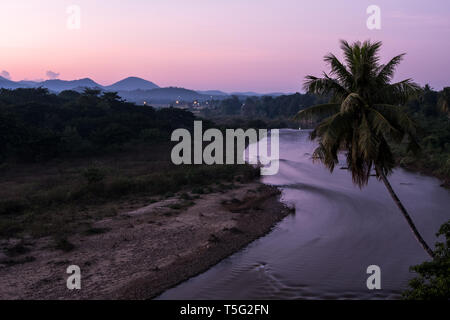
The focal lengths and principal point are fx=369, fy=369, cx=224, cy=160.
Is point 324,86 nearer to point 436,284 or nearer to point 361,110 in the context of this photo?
point 361,110

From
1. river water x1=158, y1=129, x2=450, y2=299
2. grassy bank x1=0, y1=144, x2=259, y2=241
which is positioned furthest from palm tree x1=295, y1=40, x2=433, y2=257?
grassy bank x1=0, y1=144, x2=259, y2=241

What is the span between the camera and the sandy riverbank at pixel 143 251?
12562 millimetres

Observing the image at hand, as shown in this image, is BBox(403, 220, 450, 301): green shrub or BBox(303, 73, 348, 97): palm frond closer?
BBox(403, 220, 450, 301): green shrub

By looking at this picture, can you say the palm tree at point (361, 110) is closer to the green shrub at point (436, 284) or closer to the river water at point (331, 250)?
the green shrub at point (436, 284)

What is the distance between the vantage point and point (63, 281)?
12.9 m

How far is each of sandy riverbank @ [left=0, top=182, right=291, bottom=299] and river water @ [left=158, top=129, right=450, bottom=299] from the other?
902 mm

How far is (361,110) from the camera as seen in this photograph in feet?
34.2

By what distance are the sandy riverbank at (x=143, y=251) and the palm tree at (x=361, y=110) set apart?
7.63 meters

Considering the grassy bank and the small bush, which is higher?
the small bush

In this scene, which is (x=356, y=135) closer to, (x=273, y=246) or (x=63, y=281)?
(x=273, y=246)

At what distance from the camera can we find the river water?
1321 centimetres

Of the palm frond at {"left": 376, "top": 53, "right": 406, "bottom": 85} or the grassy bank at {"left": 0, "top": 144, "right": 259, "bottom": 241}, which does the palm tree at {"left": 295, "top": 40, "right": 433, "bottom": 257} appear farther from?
the grassy bank at {"left": 0, "top": 144, "right": 259, "bottom": 241}

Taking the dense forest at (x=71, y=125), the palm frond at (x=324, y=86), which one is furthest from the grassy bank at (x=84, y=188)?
the palm frond at (x=324, y=86)

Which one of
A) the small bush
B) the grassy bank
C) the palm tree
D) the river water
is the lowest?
the river water
